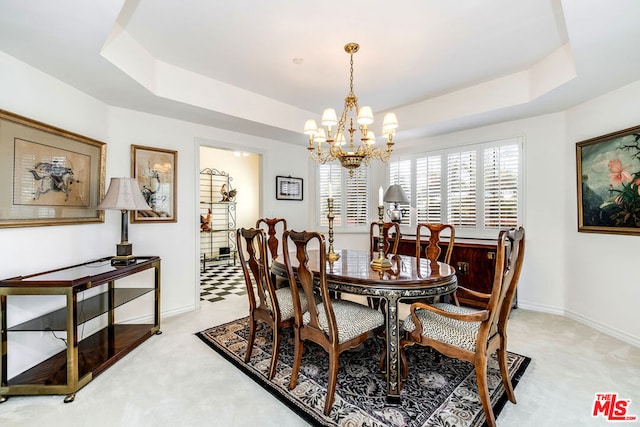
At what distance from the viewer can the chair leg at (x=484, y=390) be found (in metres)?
1.55

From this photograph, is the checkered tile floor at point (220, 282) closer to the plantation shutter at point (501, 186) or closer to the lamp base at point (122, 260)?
the lamp base at point (122, 260)

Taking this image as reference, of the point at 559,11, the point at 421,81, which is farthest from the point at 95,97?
the point at 559,11

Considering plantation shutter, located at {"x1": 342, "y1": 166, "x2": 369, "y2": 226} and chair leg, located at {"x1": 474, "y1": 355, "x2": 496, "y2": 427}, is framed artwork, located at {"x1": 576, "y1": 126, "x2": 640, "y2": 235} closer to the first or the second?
chair leg, located at {"x1": 474, "y1": 355, "x2": 496, "y2": 427}

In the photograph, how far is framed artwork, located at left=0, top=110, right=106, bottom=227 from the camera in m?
2.02

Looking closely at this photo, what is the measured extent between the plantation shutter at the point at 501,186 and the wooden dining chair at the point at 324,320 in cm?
262

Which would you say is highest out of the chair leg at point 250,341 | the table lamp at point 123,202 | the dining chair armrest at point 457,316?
the table lamp at point 123,202

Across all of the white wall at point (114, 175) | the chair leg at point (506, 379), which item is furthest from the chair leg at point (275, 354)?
the white wall at point (114, 175)

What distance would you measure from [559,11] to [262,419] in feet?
11.1

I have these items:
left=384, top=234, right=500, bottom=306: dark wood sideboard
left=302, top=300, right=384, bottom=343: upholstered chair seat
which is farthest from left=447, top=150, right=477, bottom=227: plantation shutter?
left=302, top=300, right=384, bottom=343: upholstered chair seat

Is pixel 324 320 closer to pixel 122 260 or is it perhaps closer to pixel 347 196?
pixel 122 260

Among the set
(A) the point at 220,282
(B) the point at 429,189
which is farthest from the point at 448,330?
(A) the point at 220,282

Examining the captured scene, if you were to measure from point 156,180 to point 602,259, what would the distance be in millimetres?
4832

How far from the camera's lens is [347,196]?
507cm

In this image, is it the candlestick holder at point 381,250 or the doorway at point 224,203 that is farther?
the doorway at point 224,203
